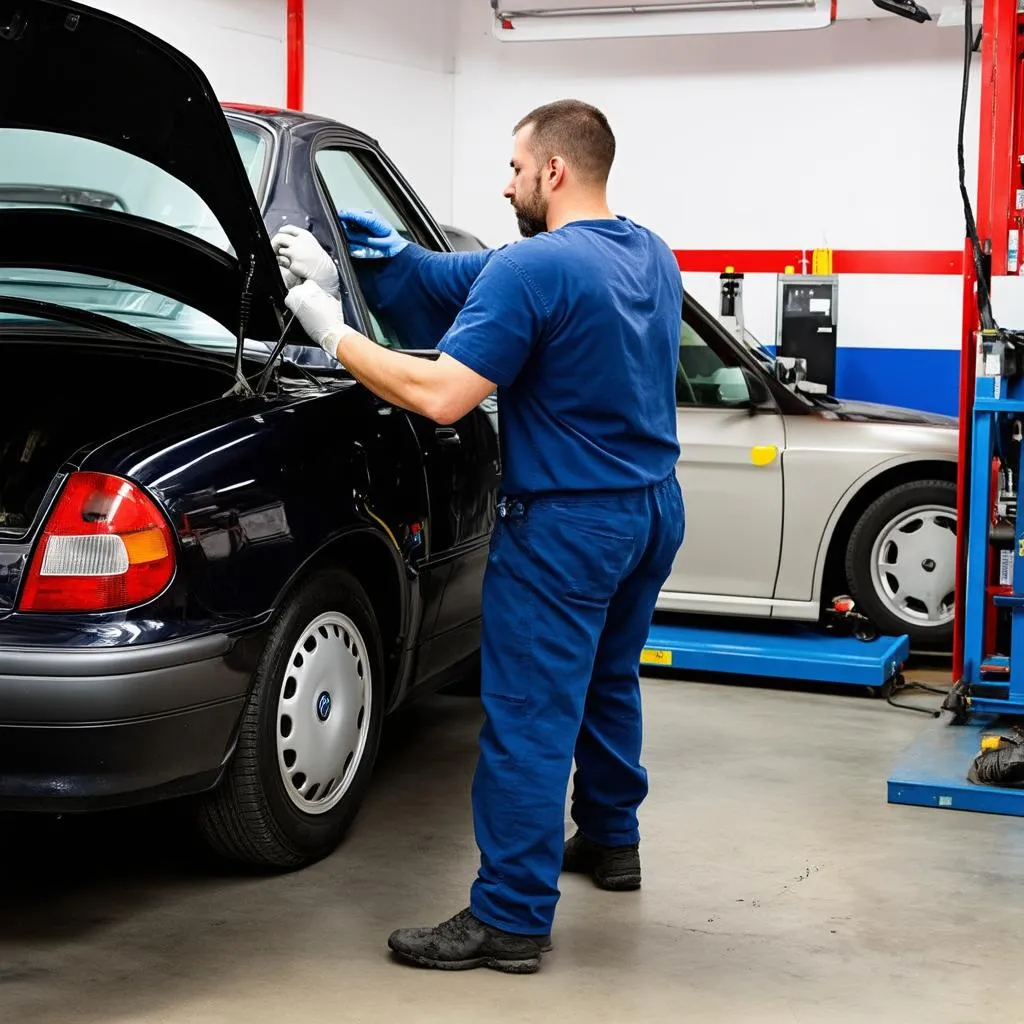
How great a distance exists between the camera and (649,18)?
31.6 feet

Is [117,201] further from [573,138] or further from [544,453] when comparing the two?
[544,453]

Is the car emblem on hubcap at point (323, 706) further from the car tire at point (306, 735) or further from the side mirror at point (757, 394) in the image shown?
the side mirror at point (757, 394)

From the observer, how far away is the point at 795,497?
592cm

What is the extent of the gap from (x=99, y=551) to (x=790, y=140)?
25.6 feet

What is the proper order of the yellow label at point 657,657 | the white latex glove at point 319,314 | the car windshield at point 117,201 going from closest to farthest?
the white latex glove at point 319,314, the car windshield at point 117,201, the yellow label at point 657,657

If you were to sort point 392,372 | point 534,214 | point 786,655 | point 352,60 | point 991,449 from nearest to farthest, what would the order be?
point 392,372 < point 534,214 < point 991,449 < point 786,655 < point 352,60

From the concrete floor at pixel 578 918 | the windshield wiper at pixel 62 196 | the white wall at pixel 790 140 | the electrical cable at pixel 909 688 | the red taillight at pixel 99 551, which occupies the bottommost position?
the electrical cable at pixel 909 688

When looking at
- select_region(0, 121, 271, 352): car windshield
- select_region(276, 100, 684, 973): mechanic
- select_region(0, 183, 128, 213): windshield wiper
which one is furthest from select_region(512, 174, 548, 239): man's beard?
select_region(0, 183, 128, 213): windshield wiper

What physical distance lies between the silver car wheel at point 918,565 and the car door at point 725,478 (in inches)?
19.0

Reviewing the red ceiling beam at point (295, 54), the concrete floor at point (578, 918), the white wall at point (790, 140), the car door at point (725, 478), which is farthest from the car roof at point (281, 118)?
the white wall at point (790, 140)

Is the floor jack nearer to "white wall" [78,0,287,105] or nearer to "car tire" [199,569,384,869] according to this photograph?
"car tire" [199,569,384,869]

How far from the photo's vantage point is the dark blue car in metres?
2.81

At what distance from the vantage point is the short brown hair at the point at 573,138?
3160 mm

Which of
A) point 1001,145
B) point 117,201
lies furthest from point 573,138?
point 1001,145
